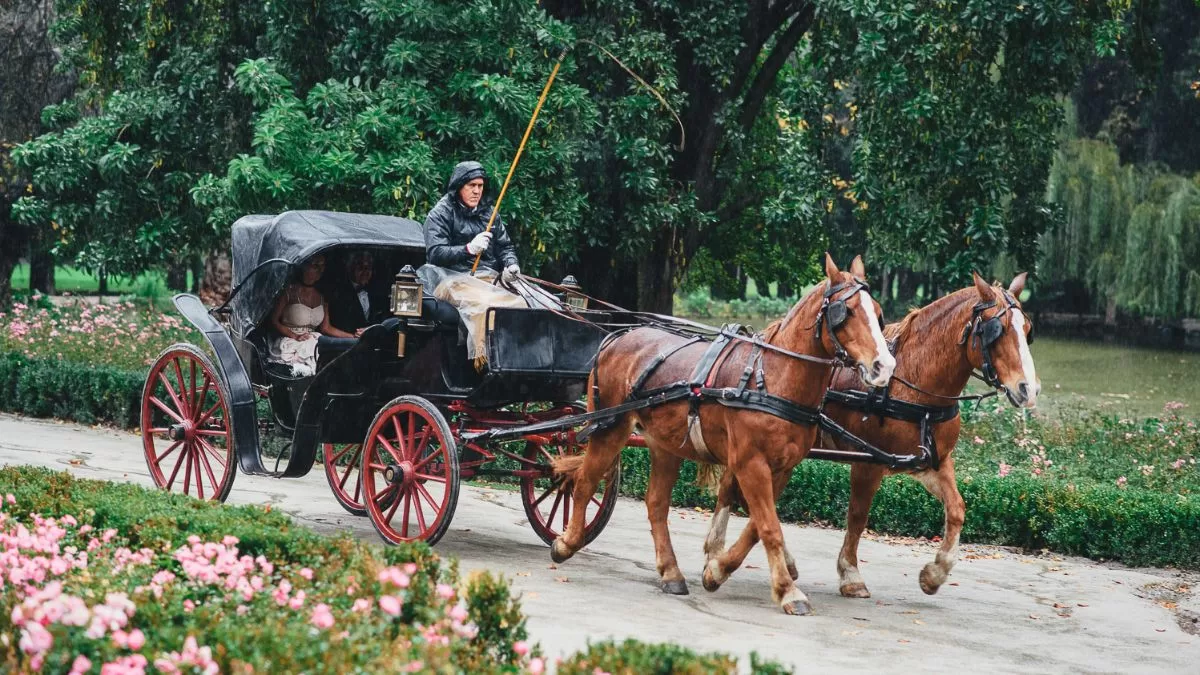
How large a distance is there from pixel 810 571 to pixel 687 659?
15.0 feet

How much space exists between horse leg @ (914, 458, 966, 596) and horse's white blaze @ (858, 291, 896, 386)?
132 cm

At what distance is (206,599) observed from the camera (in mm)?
5207

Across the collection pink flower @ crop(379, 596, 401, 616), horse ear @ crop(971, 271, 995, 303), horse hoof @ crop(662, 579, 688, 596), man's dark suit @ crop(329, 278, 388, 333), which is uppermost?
horse ear @ crop(971, 271, 995, 303)

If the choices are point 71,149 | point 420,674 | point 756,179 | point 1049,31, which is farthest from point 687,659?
point 756,179

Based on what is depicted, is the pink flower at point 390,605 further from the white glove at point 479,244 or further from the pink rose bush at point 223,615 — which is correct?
the white glove at point 479,244

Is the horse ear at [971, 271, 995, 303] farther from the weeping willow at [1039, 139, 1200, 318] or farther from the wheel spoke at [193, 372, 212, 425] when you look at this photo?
the weeping willow at [1039, 139, 1200, 318]

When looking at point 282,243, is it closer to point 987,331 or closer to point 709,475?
point 709,475

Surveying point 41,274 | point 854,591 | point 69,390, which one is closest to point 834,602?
point 854,591

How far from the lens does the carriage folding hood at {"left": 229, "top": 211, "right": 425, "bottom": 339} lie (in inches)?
345

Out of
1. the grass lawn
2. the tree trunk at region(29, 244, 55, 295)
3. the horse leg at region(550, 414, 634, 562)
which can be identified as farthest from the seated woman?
the tree trunk at region(29, 244, 55, 295)

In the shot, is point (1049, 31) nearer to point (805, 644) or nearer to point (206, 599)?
point (805, 644)

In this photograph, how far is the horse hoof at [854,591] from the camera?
7.94 meters

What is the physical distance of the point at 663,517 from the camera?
7.96 meters

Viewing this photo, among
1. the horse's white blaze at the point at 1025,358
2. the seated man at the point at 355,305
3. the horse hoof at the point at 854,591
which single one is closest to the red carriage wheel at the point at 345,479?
the seated man at the point at 355,305
